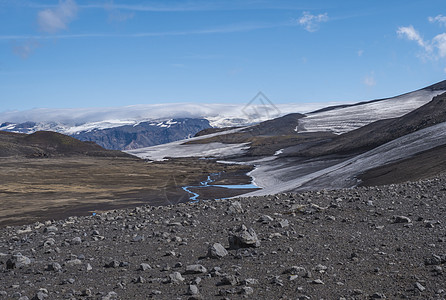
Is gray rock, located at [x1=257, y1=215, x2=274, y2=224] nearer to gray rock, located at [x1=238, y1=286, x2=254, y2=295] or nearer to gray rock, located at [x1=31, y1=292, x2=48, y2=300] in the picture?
gray rock, located at [x1=238, y1=286, x2=254, y2=295]

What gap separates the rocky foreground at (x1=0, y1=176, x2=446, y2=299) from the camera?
31.0 feet

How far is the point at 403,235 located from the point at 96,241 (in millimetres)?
10507

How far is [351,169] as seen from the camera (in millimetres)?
51750

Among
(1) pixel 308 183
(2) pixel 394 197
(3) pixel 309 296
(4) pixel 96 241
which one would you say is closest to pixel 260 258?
(3) pixel 309 296

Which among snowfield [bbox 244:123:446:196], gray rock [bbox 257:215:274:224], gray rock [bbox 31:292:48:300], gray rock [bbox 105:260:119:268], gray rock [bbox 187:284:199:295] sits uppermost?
gray rock [bbox 31:292:48:300]

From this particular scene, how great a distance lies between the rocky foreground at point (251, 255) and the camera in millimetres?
9438

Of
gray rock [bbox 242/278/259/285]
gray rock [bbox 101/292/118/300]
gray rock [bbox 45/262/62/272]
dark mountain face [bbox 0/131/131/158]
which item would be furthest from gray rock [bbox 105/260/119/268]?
dark mountain face [bbox 0/131/131/158]

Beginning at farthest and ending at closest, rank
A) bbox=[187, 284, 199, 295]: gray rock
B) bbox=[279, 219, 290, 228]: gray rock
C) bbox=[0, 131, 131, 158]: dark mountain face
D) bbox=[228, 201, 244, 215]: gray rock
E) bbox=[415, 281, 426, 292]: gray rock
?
1. bbox=[0, 131, 131, 158]: dark mountain face
2. bbox=[228, 201, 244, 215]: gray rock
3. bbox=[279, 219, 290, 228]: gray rock
4. bbox=[187, 284, 199, 295]: gray rock
5. bbox=[415, 281, 426, 292]: gray rock

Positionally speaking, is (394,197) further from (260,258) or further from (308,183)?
(308,183)

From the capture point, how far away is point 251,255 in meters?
11.9

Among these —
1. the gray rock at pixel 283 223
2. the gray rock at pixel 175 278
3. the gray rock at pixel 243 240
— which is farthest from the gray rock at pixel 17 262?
the gray rock at pixel 283 223

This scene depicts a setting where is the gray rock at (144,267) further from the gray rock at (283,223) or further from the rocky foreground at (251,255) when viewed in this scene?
the gray rock at (283,223)

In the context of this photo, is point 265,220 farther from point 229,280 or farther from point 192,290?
point 192,290

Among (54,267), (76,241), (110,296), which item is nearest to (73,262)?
(54,267)
